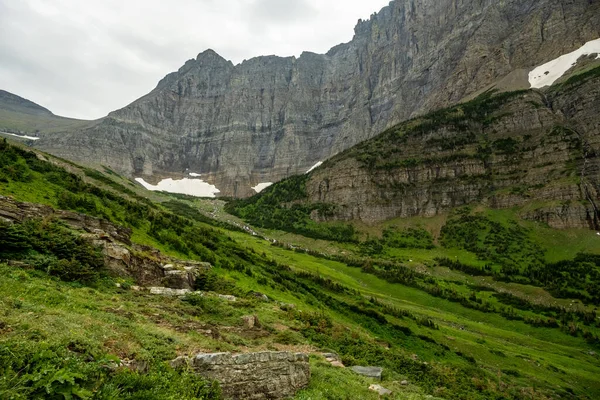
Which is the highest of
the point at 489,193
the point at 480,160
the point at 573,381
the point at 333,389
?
the point at 480,160

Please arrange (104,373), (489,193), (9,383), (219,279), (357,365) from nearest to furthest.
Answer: (9,383), (104,373), (357,365), (219,279), (489,193)

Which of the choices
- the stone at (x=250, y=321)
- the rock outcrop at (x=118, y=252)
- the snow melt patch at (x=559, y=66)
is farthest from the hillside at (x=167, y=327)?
the snow melt patch at (x=559, y=66)

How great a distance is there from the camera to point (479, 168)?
16350 centimetres

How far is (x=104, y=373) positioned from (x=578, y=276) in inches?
4717

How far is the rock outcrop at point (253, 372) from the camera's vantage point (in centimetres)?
1162

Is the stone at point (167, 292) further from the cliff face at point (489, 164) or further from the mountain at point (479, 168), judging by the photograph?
the cliff face at point (489, 164)

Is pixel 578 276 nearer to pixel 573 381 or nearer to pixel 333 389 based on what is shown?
pixel 573 381

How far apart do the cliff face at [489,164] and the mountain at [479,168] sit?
1.33ft

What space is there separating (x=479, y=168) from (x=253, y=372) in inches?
6920

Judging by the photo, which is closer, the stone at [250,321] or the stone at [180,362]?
the stone at [180,362]

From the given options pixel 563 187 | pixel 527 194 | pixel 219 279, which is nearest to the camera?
pixel 219 279

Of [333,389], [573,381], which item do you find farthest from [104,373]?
[573,381]

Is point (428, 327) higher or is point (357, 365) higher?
point (357, 365)

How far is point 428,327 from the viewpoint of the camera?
47.2m
